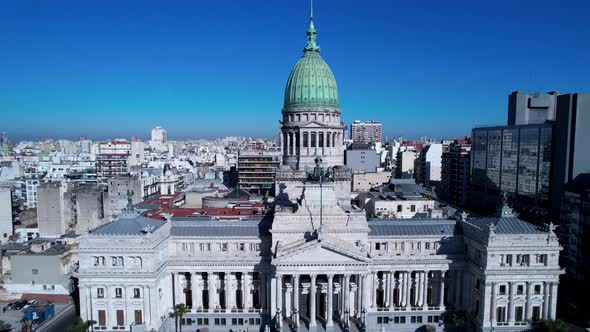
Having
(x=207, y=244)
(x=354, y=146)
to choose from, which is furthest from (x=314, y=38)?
(x=354, y=146)

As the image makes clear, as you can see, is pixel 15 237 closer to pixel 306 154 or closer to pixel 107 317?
pixel 107 317

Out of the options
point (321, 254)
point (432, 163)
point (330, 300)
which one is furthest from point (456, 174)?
point (321, 254)

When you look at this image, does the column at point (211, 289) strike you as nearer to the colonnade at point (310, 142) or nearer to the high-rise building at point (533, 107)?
the colonnade at point (310, 142)

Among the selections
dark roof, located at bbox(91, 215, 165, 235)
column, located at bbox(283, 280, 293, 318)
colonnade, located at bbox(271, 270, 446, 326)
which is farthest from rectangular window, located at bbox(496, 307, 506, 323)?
dark roof, located at bbox(91, 215, 165, 235)

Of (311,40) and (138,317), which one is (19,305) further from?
(311,40)

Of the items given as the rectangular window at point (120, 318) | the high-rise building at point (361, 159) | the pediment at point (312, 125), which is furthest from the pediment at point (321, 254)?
the high-rise building at point (361, 159)
